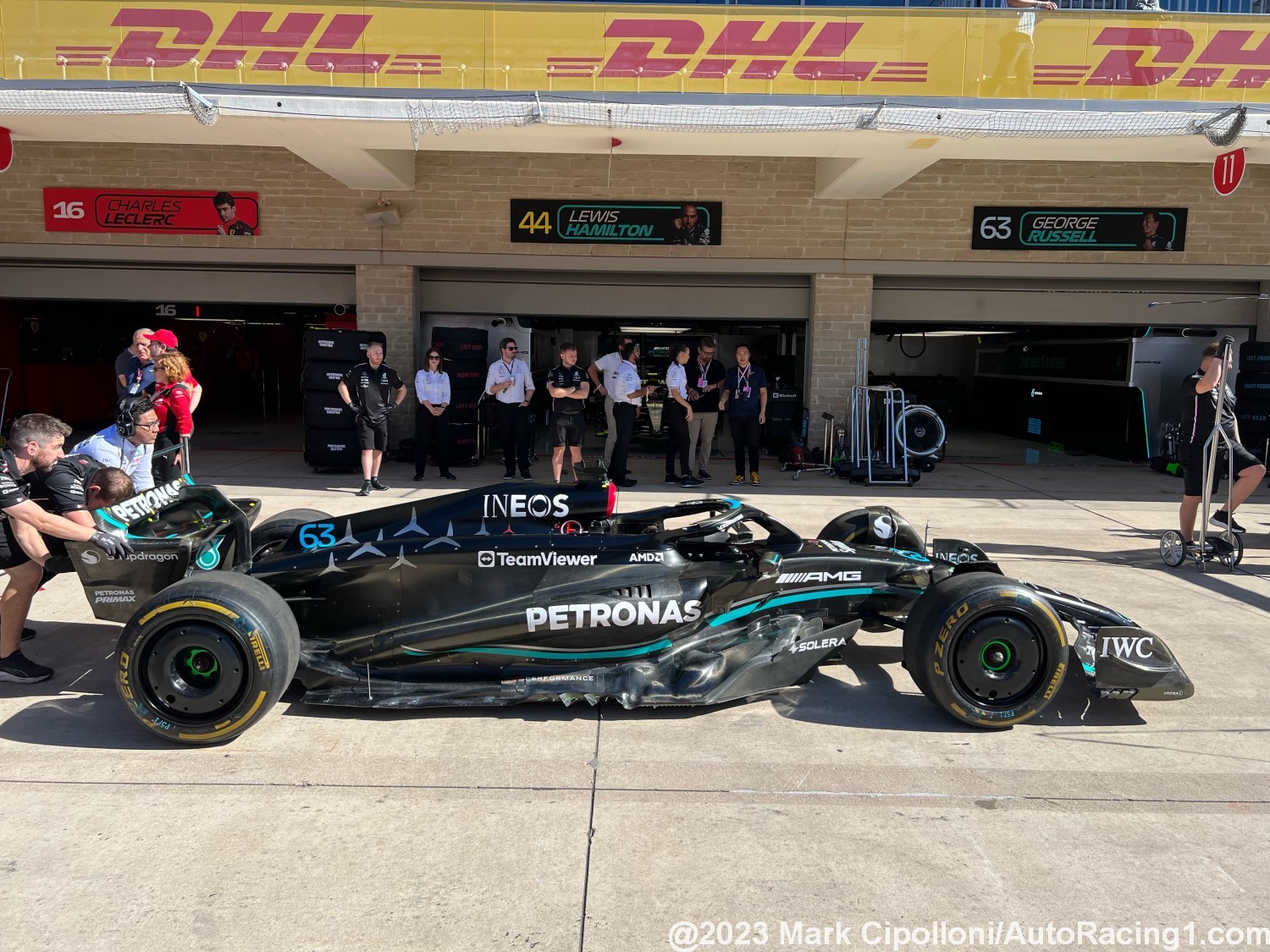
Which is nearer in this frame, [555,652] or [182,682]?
[182,682]

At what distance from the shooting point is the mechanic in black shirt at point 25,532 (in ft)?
14.4

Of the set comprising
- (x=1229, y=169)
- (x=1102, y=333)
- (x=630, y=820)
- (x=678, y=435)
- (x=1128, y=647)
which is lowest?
(x=630, y=820)

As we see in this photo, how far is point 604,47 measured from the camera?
33.2 ft

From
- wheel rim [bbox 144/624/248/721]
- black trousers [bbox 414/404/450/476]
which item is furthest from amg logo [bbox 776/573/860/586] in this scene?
black trousers [bbox 414/404/450/476]

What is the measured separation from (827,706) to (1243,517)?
7.72 m

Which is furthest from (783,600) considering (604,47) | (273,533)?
(604,47)

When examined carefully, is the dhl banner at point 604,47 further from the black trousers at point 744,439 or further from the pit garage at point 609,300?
the pit garage at point 609,300

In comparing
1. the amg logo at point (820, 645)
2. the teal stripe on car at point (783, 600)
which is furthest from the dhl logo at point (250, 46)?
the amg logo at point (820, 645)

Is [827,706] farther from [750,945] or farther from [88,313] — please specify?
[88,313]

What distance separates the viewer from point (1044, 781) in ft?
12.6

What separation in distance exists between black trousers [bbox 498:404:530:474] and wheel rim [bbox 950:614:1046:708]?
310 inches

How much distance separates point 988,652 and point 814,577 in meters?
0.89

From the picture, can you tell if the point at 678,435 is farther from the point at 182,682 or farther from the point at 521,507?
the point at 182,682

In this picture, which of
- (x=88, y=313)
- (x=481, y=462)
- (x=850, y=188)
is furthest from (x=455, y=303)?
(x=88, y=313)
